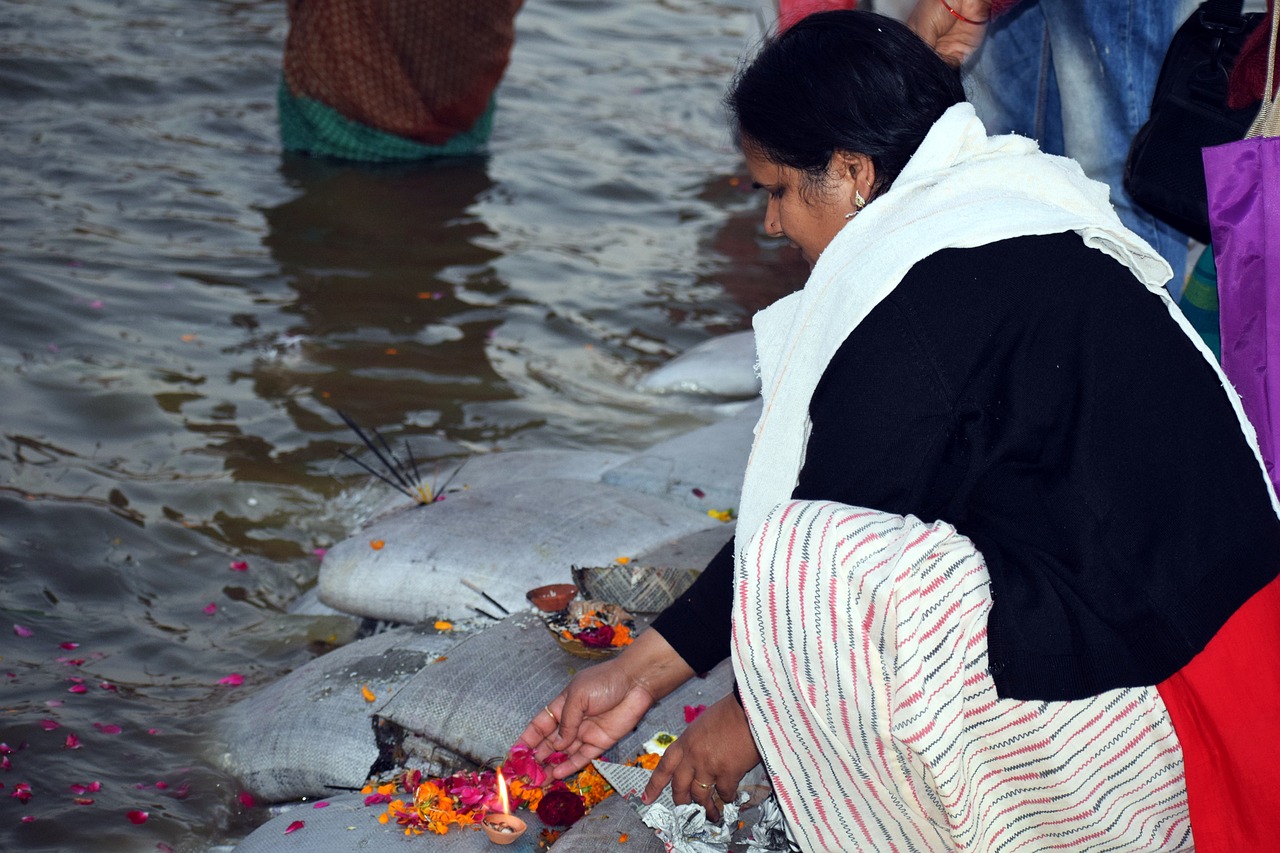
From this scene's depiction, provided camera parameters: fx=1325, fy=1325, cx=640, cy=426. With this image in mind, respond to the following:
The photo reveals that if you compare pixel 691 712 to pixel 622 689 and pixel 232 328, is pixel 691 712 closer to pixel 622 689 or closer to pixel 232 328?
pixel 622 689

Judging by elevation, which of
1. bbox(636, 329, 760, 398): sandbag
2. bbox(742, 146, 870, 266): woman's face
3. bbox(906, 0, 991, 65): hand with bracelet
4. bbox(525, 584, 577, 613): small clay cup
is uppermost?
bbox(906, 0, 991, 65): hand with bracelet

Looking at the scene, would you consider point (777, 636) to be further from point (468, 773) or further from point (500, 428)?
point (500, 428)

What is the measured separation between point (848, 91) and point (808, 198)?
15 centimetres

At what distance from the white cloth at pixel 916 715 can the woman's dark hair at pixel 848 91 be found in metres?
0.43

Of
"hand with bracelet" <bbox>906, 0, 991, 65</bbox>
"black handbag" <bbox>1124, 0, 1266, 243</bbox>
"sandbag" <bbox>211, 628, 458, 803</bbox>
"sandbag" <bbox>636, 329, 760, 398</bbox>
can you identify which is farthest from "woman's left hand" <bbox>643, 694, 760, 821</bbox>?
"sandbag" <bbox>636, 329, 760, 398</bbox>

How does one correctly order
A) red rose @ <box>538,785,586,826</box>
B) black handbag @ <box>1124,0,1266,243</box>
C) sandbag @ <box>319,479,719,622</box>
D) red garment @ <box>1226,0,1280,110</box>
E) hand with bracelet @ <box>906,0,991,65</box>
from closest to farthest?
red rose @ <box>538,785,586,826</box> → red garment @ <box>1226,0,1280,110</box> → black handbag @ <box>1124,0,1266,243</box> → hand with bracelet @ <box>906,0,991,65</box> → sandbag @ <box>319,479,719,622</box>

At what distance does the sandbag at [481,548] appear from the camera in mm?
2574

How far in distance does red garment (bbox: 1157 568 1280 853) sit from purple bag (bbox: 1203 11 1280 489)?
1.12 ft

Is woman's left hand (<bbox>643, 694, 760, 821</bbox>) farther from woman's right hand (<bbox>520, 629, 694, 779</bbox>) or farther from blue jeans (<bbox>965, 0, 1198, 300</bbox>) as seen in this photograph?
blue jeans (<bbox>965, 0, 1198, 300</bbox>)

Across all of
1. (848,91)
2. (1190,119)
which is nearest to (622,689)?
(848,91)

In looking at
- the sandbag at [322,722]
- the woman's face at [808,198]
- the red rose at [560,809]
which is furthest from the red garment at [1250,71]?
the sandbag at [322,722]

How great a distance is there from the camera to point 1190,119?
2104 mm

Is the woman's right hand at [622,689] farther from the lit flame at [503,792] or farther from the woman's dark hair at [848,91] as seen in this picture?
the woman's dark hair at [848,91]

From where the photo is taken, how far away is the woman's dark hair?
152 cm
